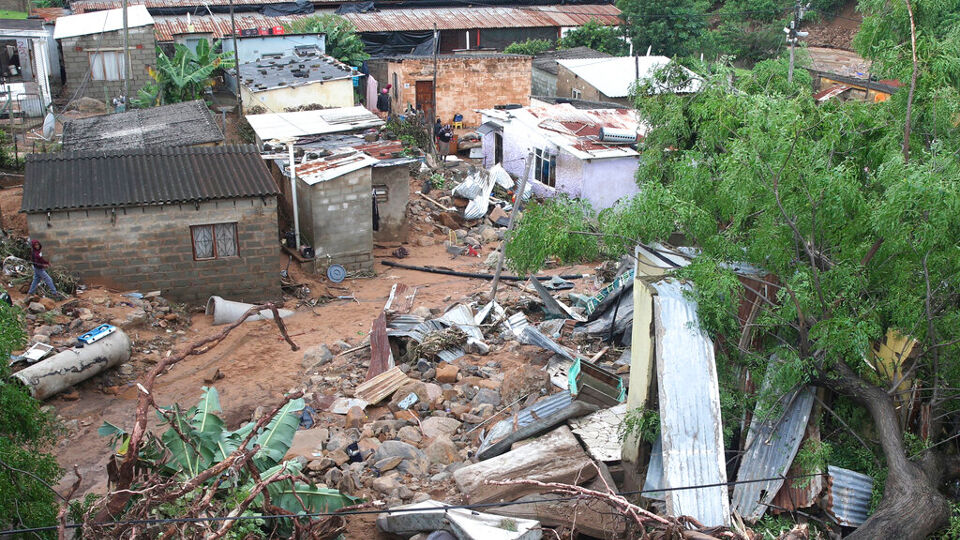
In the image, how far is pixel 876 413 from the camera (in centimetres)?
789

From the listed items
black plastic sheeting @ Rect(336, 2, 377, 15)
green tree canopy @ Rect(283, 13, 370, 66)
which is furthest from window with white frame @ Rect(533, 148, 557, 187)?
black plastic sheeting @ Rect(336, 2, 377, 15)

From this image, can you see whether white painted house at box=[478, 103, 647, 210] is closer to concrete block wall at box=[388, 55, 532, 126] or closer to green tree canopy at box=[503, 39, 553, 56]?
concrete block wall at box=[388, 55, 532, 126]

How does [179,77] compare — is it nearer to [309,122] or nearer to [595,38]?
[309,122]

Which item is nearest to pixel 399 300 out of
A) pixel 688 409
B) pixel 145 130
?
pixel 145 130

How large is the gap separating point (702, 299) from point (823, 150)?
6.29ft

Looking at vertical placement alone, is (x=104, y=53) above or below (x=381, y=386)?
above

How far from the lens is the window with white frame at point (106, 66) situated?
2662 centimetres

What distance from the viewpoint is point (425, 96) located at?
30.3 metres

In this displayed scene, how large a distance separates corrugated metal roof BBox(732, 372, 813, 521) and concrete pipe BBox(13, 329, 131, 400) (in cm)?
950

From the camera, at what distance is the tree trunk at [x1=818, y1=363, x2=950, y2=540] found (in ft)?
24.0

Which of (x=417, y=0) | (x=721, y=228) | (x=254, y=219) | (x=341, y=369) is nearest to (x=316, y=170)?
(x=254, y=219)

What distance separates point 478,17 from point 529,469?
32.6m

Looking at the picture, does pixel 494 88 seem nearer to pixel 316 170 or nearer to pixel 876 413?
pixel 316 170

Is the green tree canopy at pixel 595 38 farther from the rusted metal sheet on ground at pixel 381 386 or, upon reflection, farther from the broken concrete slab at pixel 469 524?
the broken concrete slab at pixel 469 524
